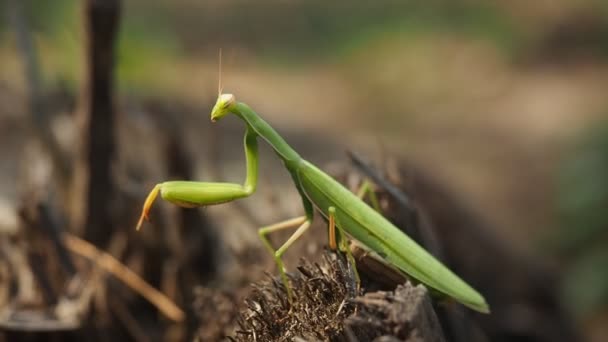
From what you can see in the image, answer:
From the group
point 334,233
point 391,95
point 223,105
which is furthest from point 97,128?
point 391,95

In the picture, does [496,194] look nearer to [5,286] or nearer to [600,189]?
[600,189]

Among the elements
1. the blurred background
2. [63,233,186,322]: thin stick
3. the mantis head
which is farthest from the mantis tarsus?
the blurred background

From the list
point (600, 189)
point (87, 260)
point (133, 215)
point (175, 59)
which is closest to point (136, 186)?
point (133, 215)

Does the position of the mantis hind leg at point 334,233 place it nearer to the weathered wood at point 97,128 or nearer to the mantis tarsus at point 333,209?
the mantis tarsus at point 333,209

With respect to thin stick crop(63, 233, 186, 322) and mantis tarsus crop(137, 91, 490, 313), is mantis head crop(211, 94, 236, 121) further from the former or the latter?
thin stick crop(63, 233, 186, 322)

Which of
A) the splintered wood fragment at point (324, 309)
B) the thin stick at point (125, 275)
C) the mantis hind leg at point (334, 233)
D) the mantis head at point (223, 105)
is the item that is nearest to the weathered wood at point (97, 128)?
the thin stick at point (125, 275)

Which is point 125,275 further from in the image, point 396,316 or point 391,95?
point 391,95
